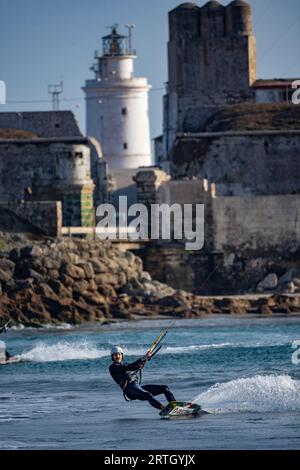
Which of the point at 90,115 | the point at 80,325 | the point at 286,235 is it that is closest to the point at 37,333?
the point at 80,325

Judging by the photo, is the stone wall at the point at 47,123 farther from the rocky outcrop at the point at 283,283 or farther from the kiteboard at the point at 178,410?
the kiteboard at the point at 178,410

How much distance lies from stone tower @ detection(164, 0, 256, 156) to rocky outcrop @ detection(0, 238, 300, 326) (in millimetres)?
17947

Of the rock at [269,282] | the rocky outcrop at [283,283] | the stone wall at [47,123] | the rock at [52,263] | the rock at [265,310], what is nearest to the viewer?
the rock at [265,310]

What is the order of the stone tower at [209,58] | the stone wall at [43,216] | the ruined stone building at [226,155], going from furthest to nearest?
the stone tower at [209,58]
the ruined stone building at [226,155]
the stone wall at [43,216]

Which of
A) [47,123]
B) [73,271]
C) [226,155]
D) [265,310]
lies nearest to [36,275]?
[73,271]

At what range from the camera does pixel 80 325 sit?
49281 millimetres

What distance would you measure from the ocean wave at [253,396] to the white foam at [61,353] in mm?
9388

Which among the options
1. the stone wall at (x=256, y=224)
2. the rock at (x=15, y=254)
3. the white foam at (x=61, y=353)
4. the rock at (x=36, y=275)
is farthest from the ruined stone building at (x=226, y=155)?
the white foam at (x=61, y=353)

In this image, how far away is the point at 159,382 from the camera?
34.1 metres

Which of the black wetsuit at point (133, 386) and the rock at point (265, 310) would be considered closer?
the black wetsuit at point (133, 386)

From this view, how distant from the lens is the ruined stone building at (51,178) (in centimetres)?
5584

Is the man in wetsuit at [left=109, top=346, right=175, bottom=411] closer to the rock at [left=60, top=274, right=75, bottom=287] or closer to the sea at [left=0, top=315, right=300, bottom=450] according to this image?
the sea at [left=0, top=315, right=300, bottom=450]

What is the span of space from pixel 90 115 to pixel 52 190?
63.0 feet

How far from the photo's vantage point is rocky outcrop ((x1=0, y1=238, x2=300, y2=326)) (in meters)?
49.8
